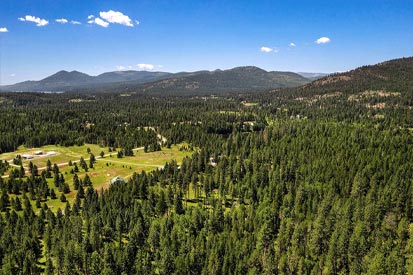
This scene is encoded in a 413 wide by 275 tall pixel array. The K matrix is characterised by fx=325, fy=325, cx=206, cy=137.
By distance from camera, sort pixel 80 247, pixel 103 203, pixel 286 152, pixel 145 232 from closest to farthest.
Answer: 1. pixel 80 247
2. pixel 145 232
3. pixel 103 203
4. pixel 286 152

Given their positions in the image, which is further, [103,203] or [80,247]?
[103,203]

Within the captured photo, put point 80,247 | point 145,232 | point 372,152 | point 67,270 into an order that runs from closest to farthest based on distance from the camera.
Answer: point 67,270
point 80,247
point 145,232
point 372,152

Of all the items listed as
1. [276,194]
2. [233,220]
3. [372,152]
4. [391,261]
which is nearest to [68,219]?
[233,220]

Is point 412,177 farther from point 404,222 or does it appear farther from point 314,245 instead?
point 314,245

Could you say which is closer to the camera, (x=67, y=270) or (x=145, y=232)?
(x=67, y=270)

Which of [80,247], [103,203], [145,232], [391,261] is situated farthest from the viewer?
[103,203]

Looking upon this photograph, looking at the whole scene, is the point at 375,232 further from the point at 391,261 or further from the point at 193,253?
the point at 193,253

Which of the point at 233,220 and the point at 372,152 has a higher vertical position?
the point at 372,152

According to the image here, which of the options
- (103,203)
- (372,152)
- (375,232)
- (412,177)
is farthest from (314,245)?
(372,152)

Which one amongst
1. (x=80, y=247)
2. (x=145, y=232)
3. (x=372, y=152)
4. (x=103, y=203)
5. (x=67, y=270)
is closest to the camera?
(x=67, y=270)
